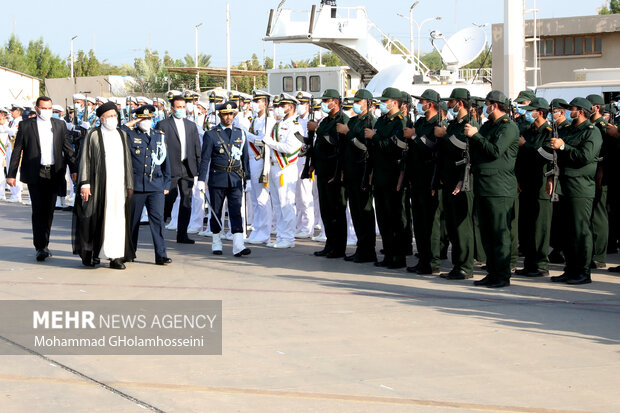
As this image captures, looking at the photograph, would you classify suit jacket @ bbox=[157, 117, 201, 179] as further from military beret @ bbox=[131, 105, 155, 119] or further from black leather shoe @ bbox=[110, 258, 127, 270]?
black leather shoe @ bbox=[110, 258, 127, 270]

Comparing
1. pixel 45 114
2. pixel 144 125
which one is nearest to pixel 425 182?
pixel 144 125

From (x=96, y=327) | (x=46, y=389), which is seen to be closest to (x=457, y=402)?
(x=46, y=389)

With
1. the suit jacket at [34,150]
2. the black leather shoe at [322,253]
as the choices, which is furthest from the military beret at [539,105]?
the suit jacket at [34,150]

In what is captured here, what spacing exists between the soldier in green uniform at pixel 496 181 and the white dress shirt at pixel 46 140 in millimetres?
5841

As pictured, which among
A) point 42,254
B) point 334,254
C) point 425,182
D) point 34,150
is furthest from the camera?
point 334,254

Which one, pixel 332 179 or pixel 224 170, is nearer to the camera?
pixel 332 179

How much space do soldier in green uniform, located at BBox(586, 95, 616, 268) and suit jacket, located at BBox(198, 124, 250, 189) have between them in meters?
4.82

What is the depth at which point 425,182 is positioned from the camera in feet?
39.9

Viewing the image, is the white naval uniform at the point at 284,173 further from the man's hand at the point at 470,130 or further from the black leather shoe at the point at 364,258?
the man's hand at the point at 470,130

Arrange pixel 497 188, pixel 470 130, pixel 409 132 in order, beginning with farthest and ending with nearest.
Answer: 1. pixel 409 132
2. pixel 497 188
3. pixel 470 130

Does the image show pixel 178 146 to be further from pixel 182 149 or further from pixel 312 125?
pixel 312 125

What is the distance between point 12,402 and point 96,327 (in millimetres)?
2438

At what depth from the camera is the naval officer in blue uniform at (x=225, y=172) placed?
45.6ft

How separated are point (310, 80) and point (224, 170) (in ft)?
64.4
